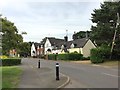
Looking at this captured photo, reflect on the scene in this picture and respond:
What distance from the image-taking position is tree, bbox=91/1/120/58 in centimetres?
4941

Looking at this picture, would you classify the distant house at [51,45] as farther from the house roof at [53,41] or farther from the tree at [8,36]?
the tree at [8,36]

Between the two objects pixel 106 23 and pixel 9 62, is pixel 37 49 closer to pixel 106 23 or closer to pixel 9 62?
pixel 9 62

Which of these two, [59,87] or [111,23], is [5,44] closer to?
[59,87]

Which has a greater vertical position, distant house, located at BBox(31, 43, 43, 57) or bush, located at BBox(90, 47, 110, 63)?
distant house, located at BBox(31, 43, 43, 57)

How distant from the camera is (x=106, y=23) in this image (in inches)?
2000

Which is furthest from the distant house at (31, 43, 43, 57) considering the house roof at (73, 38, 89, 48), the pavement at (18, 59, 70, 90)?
the pavement at (18, 59, 70, 90)

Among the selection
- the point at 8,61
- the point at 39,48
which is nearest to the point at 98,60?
the point at 8,61

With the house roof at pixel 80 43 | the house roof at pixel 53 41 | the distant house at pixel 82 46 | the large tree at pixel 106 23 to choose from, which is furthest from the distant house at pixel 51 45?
the large tree at pixel 106 23

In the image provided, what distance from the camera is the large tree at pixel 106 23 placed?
162 feet

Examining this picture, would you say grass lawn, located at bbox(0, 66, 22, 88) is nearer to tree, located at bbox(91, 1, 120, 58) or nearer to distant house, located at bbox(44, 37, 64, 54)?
tree, located at bbox(91, 1, 120, 58)

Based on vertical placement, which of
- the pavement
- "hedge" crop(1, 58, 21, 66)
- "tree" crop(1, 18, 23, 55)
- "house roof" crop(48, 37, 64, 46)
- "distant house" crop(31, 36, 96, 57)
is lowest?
the pavement

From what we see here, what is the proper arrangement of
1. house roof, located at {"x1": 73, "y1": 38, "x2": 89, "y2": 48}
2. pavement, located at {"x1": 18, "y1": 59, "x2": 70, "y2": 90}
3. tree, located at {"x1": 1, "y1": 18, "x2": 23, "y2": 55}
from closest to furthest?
pavement, located at {"x1": 18, "y1": 59, "x2": 70, "y2": 90} < tree, located at {"x1": 1, "y1": 18, "x2": 23, "y2": 55} < house roof, located at {"x1": 73, "y1": 38, "x2": 89, "y2": 48}

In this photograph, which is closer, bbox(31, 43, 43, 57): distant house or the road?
the road

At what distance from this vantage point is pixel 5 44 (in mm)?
25953
